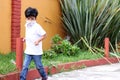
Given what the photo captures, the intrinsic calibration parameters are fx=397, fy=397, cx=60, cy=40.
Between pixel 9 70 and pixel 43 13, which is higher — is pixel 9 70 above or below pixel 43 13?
below

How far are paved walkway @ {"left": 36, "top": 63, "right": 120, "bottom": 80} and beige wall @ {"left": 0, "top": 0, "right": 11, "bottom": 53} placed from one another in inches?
79.7

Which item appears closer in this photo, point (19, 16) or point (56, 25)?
point (19, 16)

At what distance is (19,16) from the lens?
36.4 feet

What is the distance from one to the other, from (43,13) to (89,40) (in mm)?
1825

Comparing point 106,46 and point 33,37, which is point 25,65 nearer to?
point 33,37

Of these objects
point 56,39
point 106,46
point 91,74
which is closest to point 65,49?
point 56,39

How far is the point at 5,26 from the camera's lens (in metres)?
10.6

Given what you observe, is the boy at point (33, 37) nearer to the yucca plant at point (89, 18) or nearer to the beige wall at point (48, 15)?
the beige wall at point (48, 15)

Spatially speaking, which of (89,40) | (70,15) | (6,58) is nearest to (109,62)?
(89,40)

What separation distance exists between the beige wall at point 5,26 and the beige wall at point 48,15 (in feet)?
2.99

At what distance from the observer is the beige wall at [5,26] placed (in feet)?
34.3

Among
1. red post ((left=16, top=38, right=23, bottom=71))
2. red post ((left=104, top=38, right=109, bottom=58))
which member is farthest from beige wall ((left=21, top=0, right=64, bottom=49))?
red post ((left=16, top=38, right=23, bottom=71))

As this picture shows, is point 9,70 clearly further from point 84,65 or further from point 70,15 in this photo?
point 70,15

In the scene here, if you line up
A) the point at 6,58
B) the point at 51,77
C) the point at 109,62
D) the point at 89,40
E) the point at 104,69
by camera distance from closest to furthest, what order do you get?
the point at 51,77 → the point at 6,58 → the point at 104,69 → the point at 109,62 → the point at 89,40
